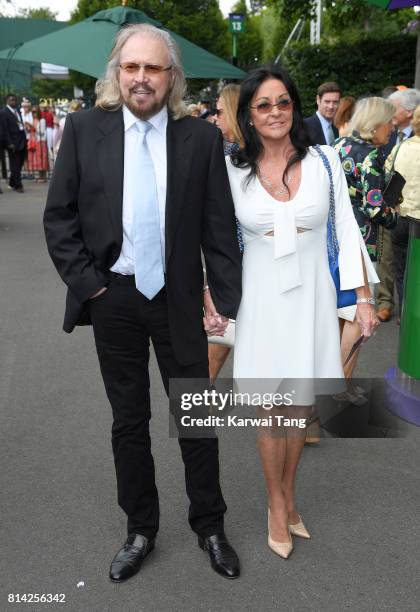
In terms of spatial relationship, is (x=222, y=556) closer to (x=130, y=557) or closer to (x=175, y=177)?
(x=130, y=557)

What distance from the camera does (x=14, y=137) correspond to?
50.1ft

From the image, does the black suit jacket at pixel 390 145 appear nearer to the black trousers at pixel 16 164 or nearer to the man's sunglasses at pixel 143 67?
the man's sunglasses at pixel 143 67

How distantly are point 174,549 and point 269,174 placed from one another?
1643 mm

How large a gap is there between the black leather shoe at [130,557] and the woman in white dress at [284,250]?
560mm

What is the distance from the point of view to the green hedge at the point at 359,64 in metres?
16.9

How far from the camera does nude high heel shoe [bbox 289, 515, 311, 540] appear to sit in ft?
10.9

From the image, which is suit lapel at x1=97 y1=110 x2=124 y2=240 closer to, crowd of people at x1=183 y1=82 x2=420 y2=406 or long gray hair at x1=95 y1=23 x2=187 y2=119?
long gray hair at x1=95 y1=23 x2=187 y2=119

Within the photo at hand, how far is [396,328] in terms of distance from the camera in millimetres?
6656

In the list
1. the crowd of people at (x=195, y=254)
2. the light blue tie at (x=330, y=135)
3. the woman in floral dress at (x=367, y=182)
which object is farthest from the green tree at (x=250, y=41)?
the crowd of people at (x=195, y=254)

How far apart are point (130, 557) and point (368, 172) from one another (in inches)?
109

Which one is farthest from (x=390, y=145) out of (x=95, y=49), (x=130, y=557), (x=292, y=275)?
(x=130, y=557)

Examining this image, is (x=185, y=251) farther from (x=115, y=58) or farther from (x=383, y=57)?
(x=383, y=57)

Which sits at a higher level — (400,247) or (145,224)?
(145,224)

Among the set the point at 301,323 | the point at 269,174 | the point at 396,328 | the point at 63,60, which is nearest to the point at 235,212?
the point at 269,174
